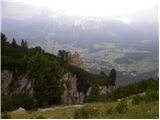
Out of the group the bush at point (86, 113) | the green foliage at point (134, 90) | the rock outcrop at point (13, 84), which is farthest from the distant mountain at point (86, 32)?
the rock outcrop at point (13, 84)

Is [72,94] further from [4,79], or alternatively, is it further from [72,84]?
[4,79]

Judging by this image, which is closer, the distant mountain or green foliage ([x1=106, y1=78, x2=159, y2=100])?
the distant mountain

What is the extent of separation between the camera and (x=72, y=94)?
256 feet

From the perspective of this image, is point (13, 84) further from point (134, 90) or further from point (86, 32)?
point (134, 90)

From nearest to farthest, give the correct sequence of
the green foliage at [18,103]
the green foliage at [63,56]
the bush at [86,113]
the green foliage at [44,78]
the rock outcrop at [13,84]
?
the bush at [86,113]
the green foliage at [18,103]
the green foliage at [44,78]
the rock outcrop at [13,84]
the green foliage at [63,56]

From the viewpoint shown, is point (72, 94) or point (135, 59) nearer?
point (72, 94)

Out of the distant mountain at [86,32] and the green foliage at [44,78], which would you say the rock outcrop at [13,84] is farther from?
the green foliage at [44,78]

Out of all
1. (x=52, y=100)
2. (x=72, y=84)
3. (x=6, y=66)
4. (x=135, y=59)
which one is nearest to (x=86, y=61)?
(x=135, y=59)

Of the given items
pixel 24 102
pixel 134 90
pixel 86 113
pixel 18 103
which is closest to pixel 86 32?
pixel 24 102

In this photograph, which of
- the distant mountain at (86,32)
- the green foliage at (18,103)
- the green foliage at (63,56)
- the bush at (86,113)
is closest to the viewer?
the bush at (86,113)

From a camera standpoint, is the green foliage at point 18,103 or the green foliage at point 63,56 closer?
the green foliage at point 18,103

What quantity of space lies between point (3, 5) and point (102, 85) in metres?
83.9

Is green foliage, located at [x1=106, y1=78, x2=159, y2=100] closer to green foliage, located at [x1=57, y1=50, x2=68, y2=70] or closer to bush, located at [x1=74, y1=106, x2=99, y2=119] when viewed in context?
bush, located at [x1=74, y1=106, x2=99, y2=119]

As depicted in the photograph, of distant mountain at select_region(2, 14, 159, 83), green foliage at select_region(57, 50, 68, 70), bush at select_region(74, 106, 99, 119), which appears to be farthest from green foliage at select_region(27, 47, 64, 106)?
green foliage at select_region(57, 50, 68, 70)
